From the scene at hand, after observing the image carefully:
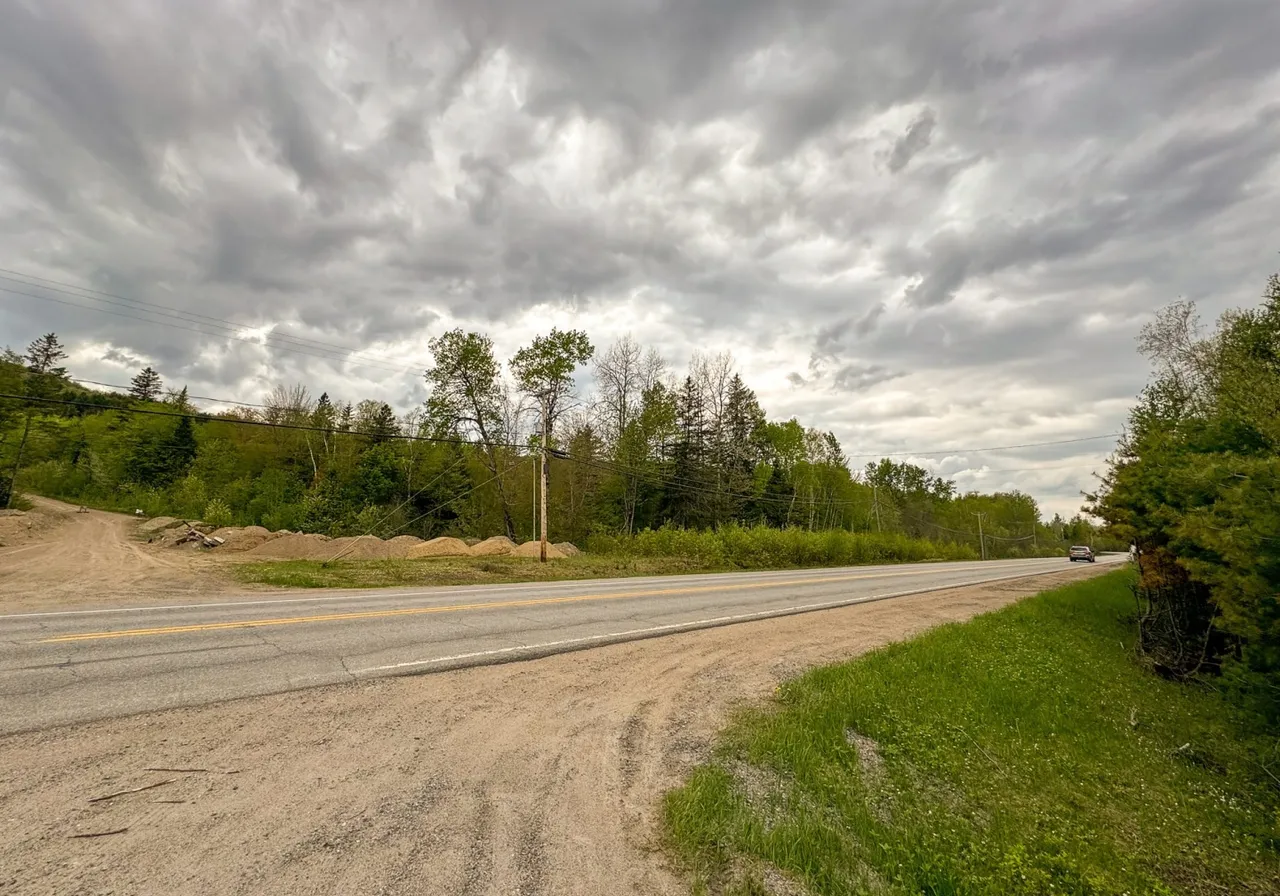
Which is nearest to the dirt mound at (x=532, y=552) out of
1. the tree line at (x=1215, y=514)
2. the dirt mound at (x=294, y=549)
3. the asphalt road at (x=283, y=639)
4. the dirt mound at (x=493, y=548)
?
the dirt mound at (x=493, y=548)

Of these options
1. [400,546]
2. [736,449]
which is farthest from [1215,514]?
[736,449]

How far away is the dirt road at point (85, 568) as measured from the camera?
11.8 meters

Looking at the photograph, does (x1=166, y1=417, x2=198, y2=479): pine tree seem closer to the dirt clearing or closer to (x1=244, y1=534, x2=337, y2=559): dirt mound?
(x1=244, y1=534, x2=337, y2=559): dirt mound

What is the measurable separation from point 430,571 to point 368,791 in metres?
16.5

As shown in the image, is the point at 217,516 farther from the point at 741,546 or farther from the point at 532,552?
the point at 741,546

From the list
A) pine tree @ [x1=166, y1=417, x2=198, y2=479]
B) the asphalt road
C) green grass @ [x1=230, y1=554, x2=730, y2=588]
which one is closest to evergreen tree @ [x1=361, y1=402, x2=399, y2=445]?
pine tree @ [x1=166, y1=417, x2=198, y2=479]

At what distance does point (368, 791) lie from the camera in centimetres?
386

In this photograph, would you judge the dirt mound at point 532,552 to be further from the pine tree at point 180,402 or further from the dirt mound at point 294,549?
the pine tree at point 180,402

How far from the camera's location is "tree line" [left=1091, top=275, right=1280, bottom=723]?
22.4 feet

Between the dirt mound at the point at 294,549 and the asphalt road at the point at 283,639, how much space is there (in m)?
13.1

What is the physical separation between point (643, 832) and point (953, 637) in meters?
9.57

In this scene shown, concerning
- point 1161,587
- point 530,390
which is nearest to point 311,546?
point 530,390

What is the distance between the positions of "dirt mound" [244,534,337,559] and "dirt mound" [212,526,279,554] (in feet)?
1.88

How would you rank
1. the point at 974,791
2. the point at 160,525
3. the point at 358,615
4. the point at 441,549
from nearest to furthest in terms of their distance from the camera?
1. the point at 974,791
2. the point at 358,615
3. the point at 441,549
4. the point at 160,525
